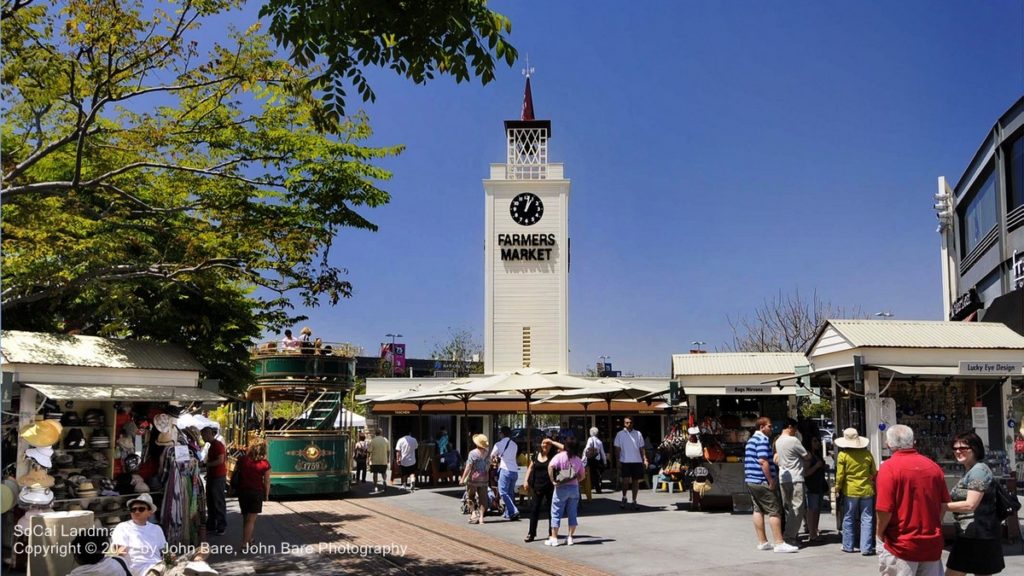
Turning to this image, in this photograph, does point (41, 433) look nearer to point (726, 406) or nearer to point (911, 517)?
point (911, 517)

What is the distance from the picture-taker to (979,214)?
30062 mm

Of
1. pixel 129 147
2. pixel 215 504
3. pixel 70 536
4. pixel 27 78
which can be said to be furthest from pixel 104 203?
pixel 70 536

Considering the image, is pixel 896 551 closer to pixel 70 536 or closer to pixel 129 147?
pixel 70 536

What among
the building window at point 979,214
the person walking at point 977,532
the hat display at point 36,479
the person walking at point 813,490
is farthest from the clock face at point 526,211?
the person walking at point 977,532

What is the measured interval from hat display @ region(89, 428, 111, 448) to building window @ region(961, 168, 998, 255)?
2492cm

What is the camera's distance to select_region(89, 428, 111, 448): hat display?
1234 cm

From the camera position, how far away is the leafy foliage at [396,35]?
23.3 feet

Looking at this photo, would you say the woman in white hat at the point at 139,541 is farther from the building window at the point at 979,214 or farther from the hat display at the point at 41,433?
the building window at the point at 979,214

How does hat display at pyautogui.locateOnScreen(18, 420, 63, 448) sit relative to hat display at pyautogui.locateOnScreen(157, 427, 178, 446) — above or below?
above

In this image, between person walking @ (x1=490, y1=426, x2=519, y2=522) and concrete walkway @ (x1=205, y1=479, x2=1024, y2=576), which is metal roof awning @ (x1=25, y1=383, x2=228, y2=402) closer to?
concrete walkway @ (x1=205, y1=479, x2=1024, y2=576)

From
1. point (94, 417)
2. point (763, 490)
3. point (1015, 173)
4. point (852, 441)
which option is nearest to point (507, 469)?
point (763, 490)

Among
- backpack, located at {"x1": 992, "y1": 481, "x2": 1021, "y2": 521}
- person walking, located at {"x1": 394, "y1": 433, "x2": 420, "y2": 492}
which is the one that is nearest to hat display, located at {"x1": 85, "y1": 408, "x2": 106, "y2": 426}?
person walking, located at {"x1": 394, "y1": 433, "x2": 420, "y2": 492}

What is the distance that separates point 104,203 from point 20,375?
5262 millimetres

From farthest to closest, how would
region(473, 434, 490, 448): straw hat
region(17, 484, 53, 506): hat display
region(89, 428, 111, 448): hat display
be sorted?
region(473, 434, 490, 448): straw hat
region(89, 428, 111, 448): hat display
region(17, 484, 53, 506): hat display
